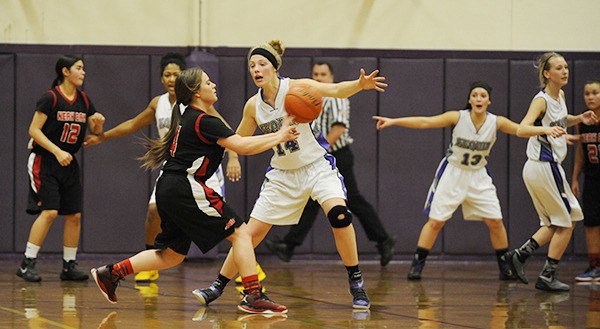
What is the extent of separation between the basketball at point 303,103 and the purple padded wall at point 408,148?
4340 mm

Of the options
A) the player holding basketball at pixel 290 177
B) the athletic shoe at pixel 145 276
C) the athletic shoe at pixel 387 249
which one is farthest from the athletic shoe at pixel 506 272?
the athletic shoe at pixel 145 276

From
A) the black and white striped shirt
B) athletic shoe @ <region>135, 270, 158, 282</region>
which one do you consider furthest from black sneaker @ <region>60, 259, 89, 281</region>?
the black and white striped shirt

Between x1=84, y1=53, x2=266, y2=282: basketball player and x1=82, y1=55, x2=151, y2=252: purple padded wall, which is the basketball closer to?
x1=84, y1=53, x2=266, y2=282: basketball player

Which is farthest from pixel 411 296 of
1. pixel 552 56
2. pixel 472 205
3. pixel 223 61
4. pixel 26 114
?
pixel 26 114

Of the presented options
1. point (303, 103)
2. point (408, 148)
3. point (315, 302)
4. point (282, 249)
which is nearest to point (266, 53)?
point (303, 103)

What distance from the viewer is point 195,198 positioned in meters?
6.24

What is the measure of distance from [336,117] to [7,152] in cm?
354

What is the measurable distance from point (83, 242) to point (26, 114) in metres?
1.48

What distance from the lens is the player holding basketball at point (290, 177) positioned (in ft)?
21.6

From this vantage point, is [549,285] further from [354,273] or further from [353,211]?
[353,211]

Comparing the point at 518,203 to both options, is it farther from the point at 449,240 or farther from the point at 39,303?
the point at 39,303

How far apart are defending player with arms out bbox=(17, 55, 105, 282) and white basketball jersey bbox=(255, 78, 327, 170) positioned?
6.79 feet

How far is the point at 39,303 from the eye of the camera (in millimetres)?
6785

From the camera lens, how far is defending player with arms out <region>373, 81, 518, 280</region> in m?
8.78
